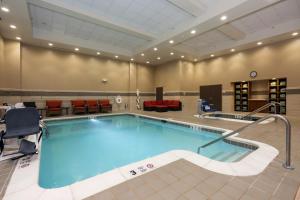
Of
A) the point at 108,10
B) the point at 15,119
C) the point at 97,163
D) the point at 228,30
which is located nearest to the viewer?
the point at 15,119

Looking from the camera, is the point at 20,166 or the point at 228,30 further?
the point at 228,30

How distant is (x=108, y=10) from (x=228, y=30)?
5186 millimetres

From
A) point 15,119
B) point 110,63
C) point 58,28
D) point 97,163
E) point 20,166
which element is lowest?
point 97,163

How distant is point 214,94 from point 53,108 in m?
9.63

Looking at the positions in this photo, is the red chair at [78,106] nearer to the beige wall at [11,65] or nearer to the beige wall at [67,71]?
the beige wall at [67,71]

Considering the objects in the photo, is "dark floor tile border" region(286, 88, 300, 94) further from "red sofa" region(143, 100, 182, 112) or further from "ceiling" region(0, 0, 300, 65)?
"red sofa" region(143, 100, 182, 112)

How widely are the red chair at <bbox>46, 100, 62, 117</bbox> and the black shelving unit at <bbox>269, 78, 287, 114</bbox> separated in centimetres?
1114

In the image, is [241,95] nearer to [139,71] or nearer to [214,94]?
[214,94]

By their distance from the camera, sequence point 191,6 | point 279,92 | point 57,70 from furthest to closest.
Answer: point 57,70 → point 279,92 → point 191,6

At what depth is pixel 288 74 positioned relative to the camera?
7.36m

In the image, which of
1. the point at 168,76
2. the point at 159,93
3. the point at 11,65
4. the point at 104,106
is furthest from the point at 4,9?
the point at 159,93

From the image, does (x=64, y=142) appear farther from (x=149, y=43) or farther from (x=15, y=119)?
(x=149, y=43)

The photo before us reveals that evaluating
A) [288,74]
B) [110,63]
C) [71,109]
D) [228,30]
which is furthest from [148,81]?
[288,74]

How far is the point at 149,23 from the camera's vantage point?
6496 mm
